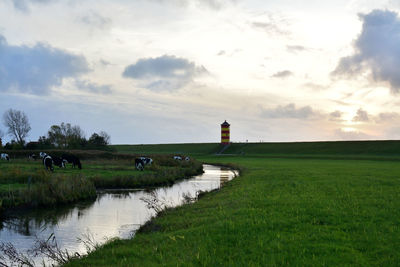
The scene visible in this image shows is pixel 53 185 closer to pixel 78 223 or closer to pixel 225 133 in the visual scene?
pixel 78 223

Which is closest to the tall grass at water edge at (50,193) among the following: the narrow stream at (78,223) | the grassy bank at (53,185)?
the grassy bank at (53,185)

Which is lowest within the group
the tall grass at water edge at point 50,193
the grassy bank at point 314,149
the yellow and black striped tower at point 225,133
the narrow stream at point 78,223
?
the narrow stream at point 78,223

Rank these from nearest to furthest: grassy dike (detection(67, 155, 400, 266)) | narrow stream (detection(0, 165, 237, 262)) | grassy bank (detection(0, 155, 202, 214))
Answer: grassy dike (detection(67, 155, 400, 266)) < narrow stream (detection(0, 165, 237, 262)) < grassy bank (detection(0, 155, 202, 214))

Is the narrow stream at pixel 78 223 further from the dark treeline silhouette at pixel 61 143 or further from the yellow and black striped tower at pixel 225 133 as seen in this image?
the yellow and black striped tower at pixel 225 133

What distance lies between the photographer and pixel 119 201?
20.9m

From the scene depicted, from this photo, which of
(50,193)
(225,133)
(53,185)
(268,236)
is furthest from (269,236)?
(225,133)

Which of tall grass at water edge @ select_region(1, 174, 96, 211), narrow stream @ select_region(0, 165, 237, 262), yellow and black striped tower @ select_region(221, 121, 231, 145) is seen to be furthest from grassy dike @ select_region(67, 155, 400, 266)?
yellow and black striped tower @ select_region(221, 121, 231, 145)

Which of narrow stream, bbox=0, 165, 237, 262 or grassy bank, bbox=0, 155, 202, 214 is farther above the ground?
grassy bank, bbox=0, 155, 202, 214

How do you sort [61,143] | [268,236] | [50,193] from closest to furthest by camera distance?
[268,236] < [50,193] < [61,143]

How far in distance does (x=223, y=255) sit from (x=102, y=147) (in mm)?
73870

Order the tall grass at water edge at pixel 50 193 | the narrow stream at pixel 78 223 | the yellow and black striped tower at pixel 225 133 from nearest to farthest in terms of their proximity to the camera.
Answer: the narrow stream at pixel 78 223 < the tall grass at water edge at pixel 50 193 < the yellow and black striped tower at pixel 225 133

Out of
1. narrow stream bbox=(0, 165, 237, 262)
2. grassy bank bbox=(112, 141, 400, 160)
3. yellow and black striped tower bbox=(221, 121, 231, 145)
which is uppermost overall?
yellow and black striped tower bbox=(221, 121, 231, 145)

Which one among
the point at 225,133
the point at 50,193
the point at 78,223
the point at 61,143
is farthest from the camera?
the point at 225,133

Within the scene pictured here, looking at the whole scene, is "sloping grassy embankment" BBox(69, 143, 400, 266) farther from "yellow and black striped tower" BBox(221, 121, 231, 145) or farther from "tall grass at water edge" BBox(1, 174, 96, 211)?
"yellow and black striped tower" BBox(221, 121, 231, 145)
